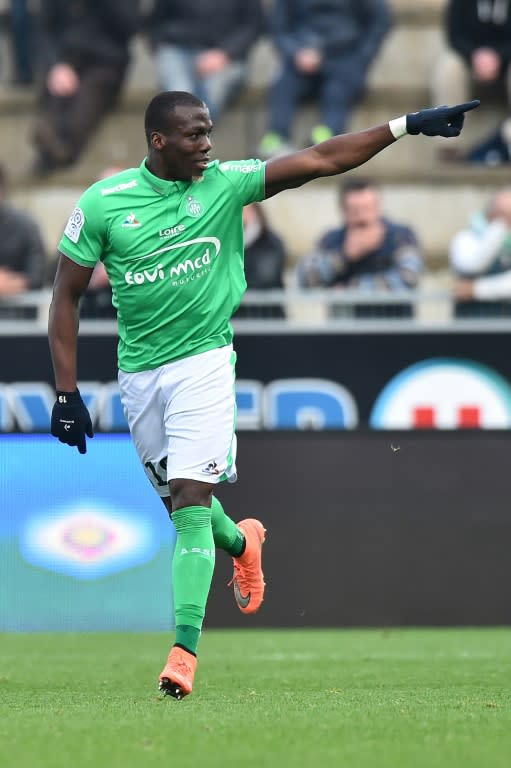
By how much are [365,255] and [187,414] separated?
20.2 feet

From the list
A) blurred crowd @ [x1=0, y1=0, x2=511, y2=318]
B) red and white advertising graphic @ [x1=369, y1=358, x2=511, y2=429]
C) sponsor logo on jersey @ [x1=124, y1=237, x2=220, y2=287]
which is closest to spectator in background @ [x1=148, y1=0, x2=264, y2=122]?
blurred crowd @ [x1=0, y1=0, x2=511, y2=318]

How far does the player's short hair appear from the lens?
6328 mm

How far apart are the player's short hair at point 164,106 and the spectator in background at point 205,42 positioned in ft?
30.5

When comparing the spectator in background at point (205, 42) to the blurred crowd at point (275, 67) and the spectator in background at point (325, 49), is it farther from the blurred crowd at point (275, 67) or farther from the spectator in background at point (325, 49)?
the spectator in background at point (325, 49)

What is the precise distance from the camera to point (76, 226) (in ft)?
20.8

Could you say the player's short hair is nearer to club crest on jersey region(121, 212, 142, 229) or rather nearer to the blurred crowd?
club crest on jersey region(121, 212, 142, 229)

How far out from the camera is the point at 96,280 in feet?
40.8

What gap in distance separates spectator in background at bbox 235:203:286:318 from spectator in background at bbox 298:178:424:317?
0.23 m

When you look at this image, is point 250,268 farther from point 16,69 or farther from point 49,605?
point 16,69

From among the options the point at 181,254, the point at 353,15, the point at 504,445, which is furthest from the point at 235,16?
the point at 181,254

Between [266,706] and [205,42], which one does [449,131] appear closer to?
[266,706]

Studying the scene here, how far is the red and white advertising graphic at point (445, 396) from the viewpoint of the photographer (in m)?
A: 11.7

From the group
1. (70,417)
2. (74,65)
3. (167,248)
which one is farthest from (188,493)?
(74,65)

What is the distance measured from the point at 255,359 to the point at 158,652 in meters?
3.30
